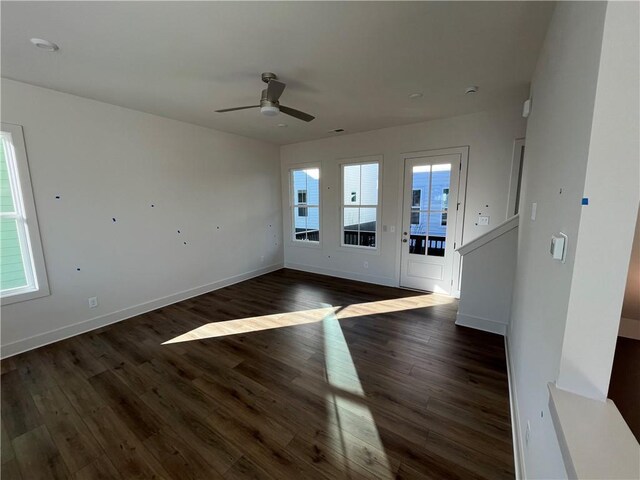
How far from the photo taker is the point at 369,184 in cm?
473

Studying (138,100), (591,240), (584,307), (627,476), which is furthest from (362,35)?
(138,100)

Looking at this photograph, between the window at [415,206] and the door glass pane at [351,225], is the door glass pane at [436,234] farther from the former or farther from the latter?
the door glass pane at [351,225]

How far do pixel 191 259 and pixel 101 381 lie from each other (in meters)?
2.15

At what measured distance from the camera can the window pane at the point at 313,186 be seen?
530 cm

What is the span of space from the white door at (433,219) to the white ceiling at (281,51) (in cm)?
95

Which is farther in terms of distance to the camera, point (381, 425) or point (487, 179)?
point (487, 179)

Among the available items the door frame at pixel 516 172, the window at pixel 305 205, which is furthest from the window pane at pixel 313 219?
the door frame at pixel 516 172

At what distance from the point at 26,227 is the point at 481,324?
5.00 meters

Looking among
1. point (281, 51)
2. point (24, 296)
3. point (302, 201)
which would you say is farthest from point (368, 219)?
point (24, 296)

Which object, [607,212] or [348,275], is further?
[348,275]

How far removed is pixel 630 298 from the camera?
208cm

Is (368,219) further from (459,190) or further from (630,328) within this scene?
(630,328)

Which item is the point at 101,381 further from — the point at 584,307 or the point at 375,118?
the point at 375,118

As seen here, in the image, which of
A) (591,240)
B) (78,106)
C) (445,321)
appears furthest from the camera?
(445,321)
